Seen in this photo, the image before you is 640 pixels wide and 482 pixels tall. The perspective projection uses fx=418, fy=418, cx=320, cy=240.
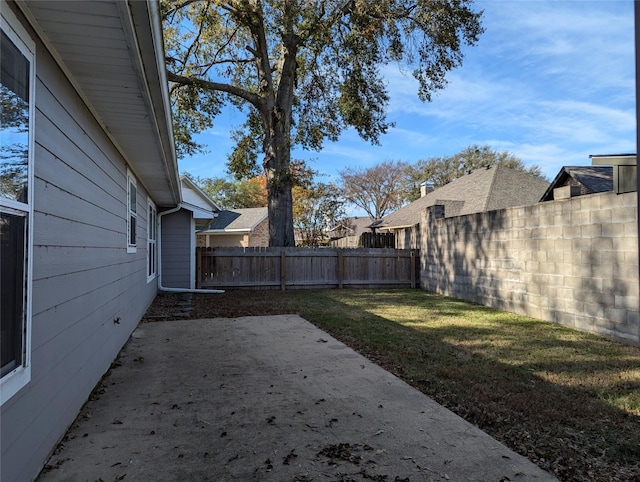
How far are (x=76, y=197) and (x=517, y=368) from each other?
4.58 meters

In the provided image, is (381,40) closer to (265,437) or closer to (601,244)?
(601,244)

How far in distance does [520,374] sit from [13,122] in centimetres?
468

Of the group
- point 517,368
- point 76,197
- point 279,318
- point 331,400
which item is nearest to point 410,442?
point 331,400

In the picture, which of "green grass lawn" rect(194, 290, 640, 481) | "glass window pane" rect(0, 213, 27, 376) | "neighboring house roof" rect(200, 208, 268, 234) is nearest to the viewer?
"glass window pane" rect(0, 213, 27, 376)

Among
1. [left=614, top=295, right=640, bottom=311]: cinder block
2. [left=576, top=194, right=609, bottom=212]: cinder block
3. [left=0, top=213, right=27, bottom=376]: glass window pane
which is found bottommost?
[left=614, top=295, right=640, bottom=311]: cinder block

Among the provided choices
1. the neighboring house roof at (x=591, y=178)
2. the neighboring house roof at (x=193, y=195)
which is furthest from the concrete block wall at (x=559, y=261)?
the neighboring house roof at (x=193, y=195)

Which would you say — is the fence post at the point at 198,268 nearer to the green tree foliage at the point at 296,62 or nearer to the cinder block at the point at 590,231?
the green tree foliage at the point at 296,62

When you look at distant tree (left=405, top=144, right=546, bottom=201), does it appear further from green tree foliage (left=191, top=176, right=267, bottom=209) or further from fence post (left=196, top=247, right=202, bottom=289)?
fence post (left=196, top=247, right=202, bottom=289)

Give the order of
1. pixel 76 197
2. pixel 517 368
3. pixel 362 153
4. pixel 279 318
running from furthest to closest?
pixel 362 153, pixel 279 318, pixel 517 368, pixel 76 197

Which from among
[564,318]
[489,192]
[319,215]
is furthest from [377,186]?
[564,318]

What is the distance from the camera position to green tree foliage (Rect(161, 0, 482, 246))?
12593 mm

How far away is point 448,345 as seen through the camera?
561cm

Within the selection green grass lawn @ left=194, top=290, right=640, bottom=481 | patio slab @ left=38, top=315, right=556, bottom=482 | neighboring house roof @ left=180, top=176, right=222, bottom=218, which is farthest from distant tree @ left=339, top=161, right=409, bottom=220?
patio slab @ left=38, top=315, right=556, bottom=482

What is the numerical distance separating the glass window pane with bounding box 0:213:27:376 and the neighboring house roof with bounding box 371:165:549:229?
15.7m
